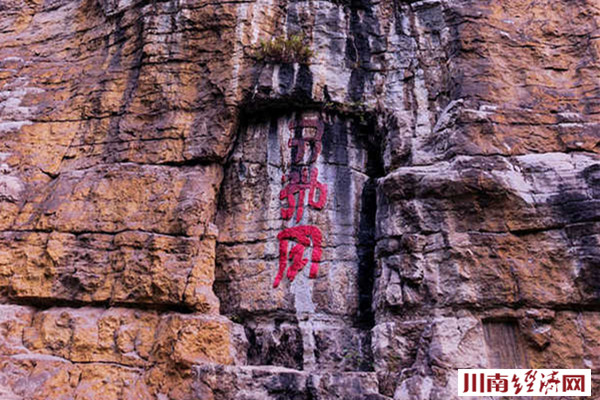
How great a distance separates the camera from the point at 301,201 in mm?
6457

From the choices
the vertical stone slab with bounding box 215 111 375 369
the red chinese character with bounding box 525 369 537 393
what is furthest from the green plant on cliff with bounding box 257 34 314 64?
the red chinese character with bounding box 525 369 537 393

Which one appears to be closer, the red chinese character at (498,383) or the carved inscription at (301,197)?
the red chinese character at (498,383)

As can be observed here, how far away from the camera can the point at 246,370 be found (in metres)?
5.05

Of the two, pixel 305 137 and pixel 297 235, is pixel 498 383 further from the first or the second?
pixel 305 137

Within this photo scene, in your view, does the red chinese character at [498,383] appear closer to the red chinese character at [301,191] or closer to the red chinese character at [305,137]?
the red chinese character at [301,191]

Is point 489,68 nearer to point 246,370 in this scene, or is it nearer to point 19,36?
point 246,370

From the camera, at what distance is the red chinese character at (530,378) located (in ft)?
15.4

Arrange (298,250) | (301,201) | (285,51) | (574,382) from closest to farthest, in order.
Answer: (574,382) < (298,250) < (301,201) < (285,51)

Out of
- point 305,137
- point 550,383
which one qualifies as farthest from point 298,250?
point 550,383

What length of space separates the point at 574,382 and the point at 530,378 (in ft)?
1.32

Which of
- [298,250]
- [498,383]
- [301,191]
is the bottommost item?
[498,383]

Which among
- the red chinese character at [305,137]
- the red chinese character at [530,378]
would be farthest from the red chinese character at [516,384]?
the red chinese character at [305,137]

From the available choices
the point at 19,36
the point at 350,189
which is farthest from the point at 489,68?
the point at 19,36

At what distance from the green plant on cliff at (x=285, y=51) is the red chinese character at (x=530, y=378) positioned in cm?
474
